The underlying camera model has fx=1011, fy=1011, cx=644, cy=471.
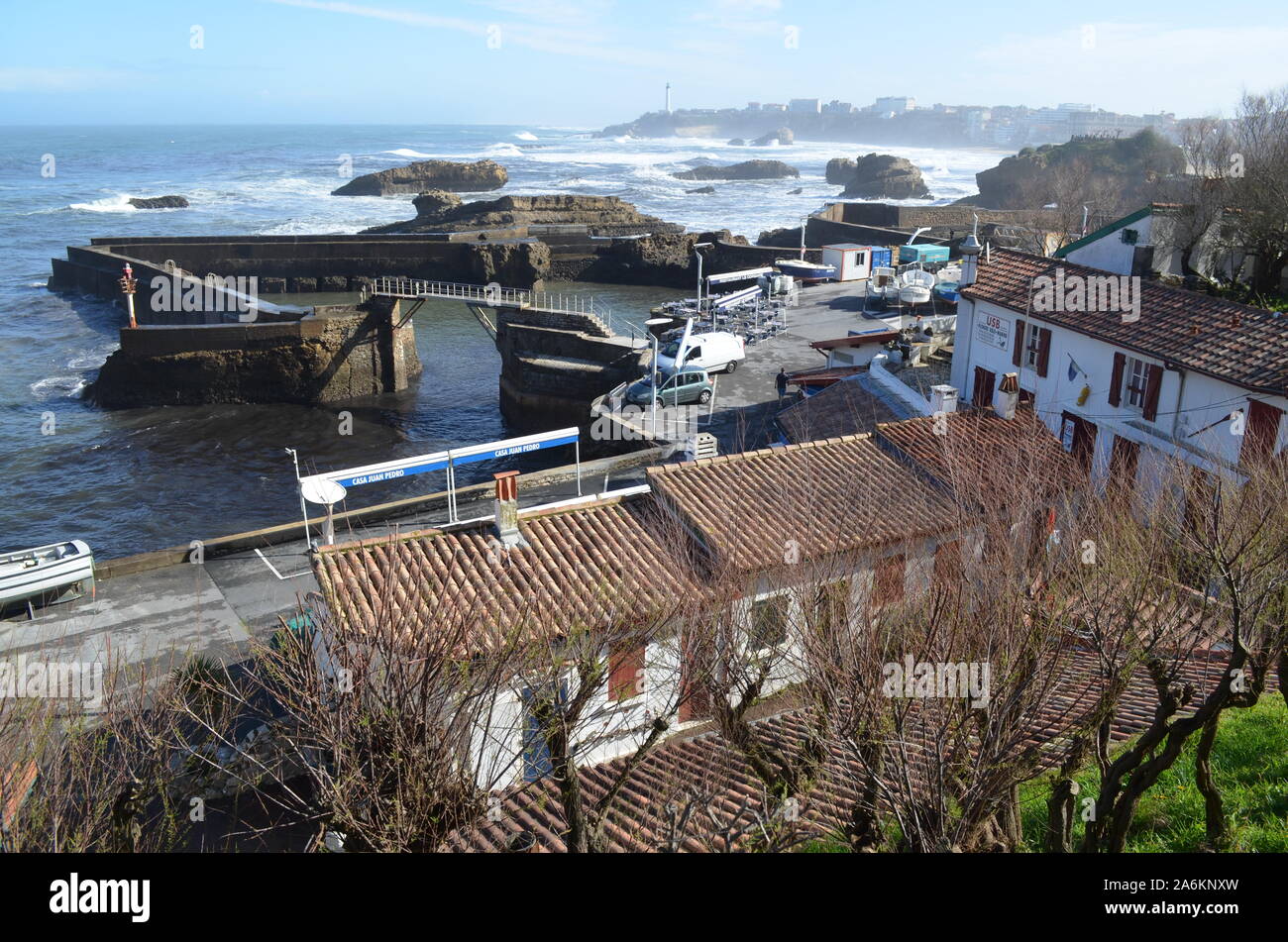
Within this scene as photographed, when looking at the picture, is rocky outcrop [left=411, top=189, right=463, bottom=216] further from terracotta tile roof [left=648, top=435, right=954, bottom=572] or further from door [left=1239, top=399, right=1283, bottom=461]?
door [left=1239, top=399, right=1283, bottom=461]

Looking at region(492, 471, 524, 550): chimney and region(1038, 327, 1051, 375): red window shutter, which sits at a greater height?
region(1038, 327, 1051, 375): red window shutter

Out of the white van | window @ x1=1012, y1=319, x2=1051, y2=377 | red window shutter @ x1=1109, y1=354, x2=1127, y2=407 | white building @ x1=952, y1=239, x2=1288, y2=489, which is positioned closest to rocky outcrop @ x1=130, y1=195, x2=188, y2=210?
the white van

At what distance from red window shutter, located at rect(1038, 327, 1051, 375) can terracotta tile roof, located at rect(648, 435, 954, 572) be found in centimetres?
690

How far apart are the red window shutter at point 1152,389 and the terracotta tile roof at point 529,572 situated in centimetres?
1068

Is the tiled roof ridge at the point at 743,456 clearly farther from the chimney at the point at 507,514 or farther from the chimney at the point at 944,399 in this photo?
the chimney at the point at 944,399

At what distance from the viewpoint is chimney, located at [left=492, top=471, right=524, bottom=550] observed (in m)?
14.4

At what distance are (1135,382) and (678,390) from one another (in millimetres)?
15572

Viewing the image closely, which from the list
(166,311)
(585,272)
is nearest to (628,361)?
(166,311)

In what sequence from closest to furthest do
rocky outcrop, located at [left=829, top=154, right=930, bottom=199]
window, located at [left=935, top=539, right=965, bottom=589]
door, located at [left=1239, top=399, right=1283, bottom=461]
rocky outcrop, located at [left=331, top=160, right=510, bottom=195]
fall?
window, located at [left=935, top=539, right=965, bottom=589]
door, located at [left=1239, top=399, right=1283, bottom=461]
rocky outcrop, located at [left=331, top=160, right=510, bottom=195]
rocky outcrop, located at [left=829, top=154, right=930, bottom=199]

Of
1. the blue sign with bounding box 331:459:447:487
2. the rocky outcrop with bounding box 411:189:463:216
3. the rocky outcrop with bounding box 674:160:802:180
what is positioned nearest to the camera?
the blue sign with bounding box 331:459:447:487

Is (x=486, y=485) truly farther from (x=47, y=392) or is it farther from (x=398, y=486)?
(x=47, y=392)

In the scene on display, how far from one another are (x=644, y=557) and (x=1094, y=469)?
11.2 metres

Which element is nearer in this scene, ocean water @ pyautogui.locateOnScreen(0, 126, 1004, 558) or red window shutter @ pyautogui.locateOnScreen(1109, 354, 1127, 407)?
red window shutter @ pyautogui.locateOnScreen(1109, 354, 1127, 407)

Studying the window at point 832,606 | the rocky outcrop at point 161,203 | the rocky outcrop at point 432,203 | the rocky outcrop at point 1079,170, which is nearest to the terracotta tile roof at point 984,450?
the window at point 832,606
